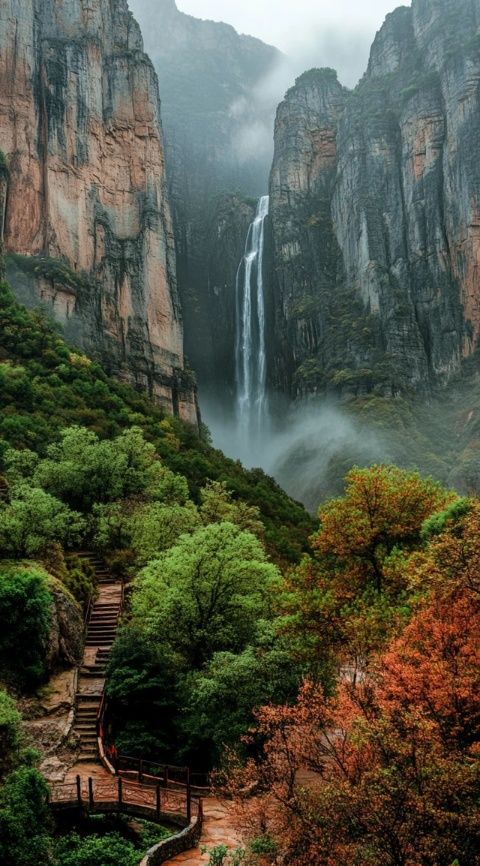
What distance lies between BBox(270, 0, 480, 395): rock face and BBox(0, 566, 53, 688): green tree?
64244 millimetres

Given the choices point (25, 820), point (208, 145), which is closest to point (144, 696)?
point (25, 820)

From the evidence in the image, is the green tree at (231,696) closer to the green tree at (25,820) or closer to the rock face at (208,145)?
the green tree at (25,820)

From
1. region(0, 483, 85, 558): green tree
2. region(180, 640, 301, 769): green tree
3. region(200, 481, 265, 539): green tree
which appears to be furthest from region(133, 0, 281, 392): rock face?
region(180, 640, 301, 769): green tree

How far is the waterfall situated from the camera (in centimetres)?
8731

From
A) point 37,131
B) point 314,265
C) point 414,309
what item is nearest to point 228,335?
point 314,265

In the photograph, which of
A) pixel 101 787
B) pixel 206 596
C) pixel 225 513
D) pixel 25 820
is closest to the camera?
pixel 25 820

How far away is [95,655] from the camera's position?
21.8 m

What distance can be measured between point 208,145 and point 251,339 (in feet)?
206

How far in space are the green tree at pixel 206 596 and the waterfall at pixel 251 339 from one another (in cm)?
6498

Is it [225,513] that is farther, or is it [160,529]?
[225,513]

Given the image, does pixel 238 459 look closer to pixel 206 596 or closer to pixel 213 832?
pixel 206 596

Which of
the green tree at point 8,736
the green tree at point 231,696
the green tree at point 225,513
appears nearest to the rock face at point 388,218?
the green tree at point 225,513

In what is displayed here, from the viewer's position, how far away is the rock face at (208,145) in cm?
10038

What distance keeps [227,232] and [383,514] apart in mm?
89592
